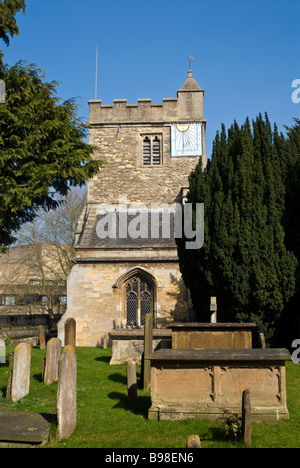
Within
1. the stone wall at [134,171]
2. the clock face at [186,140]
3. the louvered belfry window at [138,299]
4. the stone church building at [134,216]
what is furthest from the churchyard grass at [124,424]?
the clock face at [186,140]

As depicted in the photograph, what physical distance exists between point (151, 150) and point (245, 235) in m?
13.3

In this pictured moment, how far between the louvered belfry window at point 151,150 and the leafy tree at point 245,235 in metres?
10.6

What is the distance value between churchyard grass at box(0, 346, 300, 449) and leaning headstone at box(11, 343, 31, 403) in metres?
0.16

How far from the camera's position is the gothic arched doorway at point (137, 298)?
18.1 m

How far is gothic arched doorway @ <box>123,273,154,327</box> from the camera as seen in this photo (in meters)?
18.1

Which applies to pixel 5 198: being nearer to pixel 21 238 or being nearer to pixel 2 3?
pixel 2 3

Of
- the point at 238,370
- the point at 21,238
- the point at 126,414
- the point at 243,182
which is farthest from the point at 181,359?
the point at 21,238

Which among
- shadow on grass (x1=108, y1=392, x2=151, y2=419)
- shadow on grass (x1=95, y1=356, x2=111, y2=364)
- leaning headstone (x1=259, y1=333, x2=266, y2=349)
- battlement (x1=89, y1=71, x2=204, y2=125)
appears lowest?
shadow on grass (x1=95, y1=356, x2=111, y2=364)

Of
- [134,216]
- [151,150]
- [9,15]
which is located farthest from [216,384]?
[151,150]

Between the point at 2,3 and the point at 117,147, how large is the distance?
1247 cm

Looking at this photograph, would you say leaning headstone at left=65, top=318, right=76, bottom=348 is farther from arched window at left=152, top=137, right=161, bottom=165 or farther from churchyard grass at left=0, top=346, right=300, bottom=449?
arched window at left=152, top=137, right=161, bottom=165

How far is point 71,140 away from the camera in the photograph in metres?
12.1

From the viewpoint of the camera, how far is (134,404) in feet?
23.5

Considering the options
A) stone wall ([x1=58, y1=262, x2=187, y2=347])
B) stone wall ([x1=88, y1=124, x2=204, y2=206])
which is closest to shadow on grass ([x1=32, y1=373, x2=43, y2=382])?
stone wall ([x1=58, y1=262, x2=187, y2=347])
